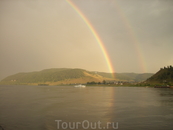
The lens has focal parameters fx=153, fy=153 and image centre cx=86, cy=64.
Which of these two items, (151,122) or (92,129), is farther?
(151,122)

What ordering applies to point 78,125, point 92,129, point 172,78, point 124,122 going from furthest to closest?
point 172,78, point 124,122, point 78,125, point 92,129

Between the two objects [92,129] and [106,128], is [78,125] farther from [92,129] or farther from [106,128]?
[106,128]

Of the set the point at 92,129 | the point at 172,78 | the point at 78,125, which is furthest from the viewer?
the point at 172,78

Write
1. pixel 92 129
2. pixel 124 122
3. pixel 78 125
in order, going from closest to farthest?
pixel 92 129 → pixel 78 125 → pixel 124 122

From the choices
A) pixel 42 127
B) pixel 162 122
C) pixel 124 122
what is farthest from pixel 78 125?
pixel 162 122

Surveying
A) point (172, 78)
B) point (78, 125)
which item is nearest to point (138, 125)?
point (78, 125)

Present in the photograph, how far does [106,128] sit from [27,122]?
1416 cm

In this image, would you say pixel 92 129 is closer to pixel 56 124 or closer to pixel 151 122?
pixel 56 124

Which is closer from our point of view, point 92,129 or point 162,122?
point 92,129

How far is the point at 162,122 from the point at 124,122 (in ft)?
22.2

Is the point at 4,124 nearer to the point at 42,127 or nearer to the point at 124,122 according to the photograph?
the point at 42,127

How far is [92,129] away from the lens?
75.3ft

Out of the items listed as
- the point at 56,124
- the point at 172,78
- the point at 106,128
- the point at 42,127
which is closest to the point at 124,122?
the point at 106,128

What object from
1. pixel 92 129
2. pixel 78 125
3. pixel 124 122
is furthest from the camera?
pixel 124 122
